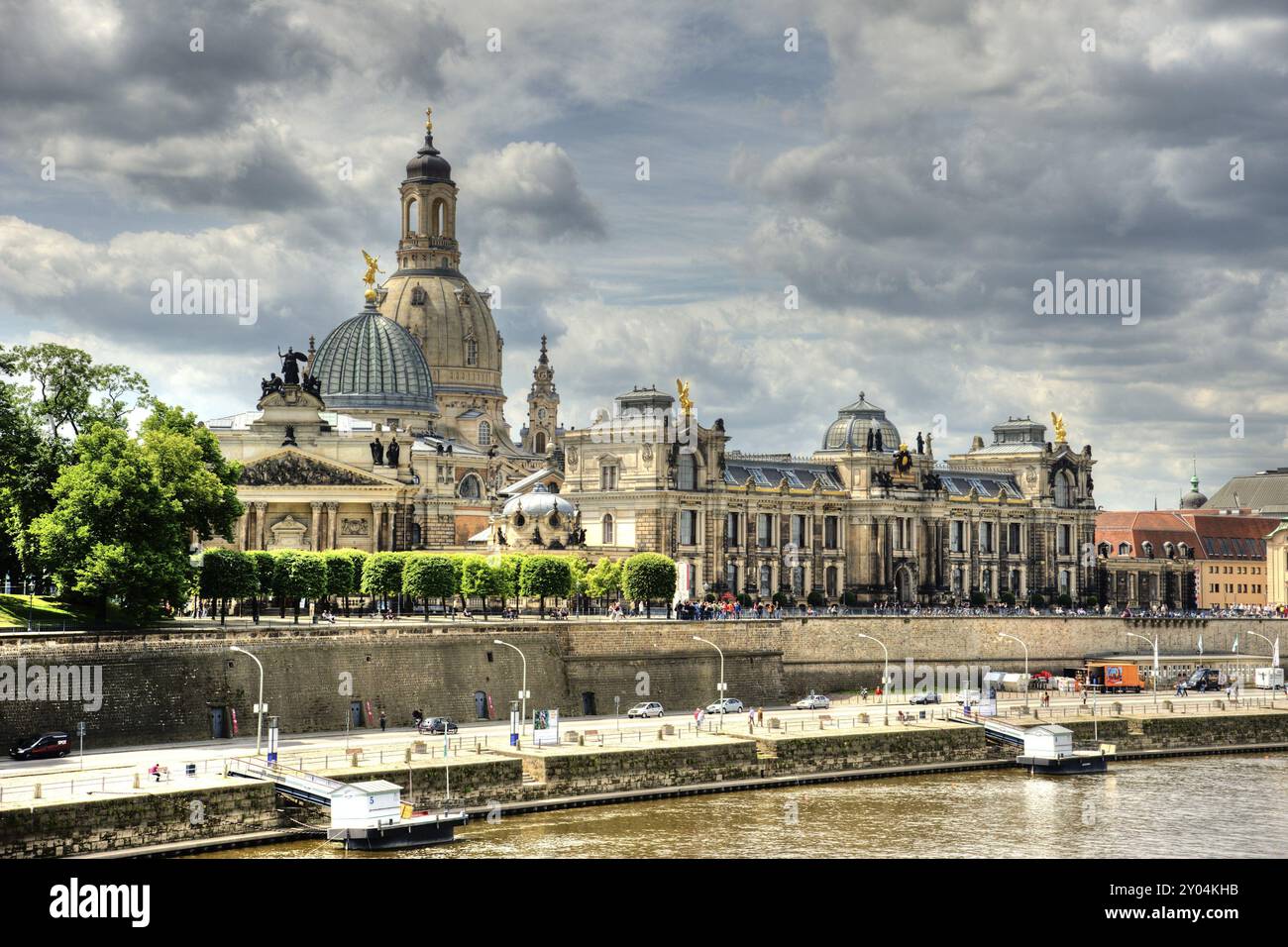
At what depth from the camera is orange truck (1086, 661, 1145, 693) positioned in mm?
111000

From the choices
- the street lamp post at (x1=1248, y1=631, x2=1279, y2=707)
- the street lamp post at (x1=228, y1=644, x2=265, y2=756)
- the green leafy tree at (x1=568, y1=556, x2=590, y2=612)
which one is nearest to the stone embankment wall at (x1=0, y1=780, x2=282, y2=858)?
the street lamp post at (x1=228, y1=644, x2=265, y2=756)

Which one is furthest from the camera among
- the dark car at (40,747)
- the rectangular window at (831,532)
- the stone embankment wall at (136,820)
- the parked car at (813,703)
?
the rectangular window at (831,532)

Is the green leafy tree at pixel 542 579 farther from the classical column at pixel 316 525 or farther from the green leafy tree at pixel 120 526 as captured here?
the green leafy tree at pixel 120 526

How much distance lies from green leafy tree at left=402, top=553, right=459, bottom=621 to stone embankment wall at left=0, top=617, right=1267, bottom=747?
7.93m

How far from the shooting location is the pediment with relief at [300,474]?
115375 millimetres

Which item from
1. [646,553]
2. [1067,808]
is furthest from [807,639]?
[1067,808]

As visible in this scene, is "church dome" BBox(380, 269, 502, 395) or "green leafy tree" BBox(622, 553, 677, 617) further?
"church dome" BBox(380, 269, 502, 395)

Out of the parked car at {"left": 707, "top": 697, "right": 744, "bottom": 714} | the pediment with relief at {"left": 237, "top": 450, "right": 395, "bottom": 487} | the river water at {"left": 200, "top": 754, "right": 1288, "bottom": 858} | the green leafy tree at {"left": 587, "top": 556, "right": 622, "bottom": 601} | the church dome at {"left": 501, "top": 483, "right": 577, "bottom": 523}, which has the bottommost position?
the river water at {"left": 200, "top": 754, "right": 1288, "bottom": 858}

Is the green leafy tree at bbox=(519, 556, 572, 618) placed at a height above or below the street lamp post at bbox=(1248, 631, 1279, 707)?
above

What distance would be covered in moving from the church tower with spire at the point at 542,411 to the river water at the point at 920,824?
102320 mm

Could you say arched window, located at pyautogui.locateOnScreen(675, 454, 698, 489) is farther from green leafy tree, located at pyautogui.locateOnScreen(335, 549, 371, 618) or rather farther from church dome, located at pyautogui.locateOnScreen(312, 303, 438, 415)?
church dome, located at pyautogui.locateOnScreen(312, 303, 438, 415)

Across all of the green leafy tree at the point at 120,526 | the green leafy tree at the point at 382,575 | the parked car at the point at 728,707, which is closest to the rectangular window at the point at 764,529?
the green leafy tree at the point at 382,575
